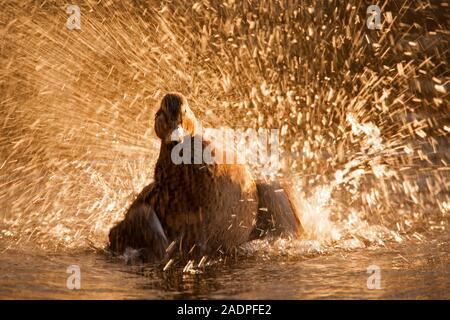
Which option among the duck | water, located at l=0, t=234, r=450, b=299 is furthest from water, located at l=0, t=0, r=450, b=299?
the duck

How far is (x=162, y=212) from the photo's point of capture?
4262 mm

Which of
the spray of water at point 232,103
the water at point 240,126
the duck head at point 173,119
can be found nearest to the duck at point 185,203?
the duck head at point 173,119

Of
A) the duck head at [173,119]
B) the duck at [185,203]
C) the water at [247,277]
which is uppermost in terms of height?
the duck head at [173,119]

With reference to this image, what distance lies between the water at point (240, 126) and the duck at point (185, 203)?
13cm

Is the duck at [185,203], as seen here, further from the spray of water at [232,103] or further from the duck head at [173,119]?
the spray of water at [232,103]

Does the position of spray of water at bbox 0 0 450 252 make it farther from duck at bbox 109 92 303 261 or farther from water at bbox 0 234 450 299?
duck at bbox 109 92 303 261

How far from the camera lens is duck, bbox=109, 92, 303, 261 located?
412 cm

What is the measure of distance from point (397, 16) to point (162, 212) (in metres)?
8.24

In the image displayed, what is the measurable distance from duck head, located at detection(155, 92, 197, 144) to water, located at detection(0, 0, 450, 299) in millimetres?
771

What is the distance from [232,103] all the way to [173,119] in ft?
14.5

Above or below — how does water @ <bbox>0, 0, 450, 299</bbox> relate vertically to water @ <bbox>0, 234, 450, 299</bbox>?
above

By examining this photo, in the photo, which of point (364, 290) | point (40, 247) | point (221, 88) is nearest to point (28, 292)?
point (40, 247)

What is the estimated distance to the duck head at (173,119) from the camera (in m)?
4.03

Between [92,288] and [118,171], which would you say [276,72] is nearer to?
[118,171]
